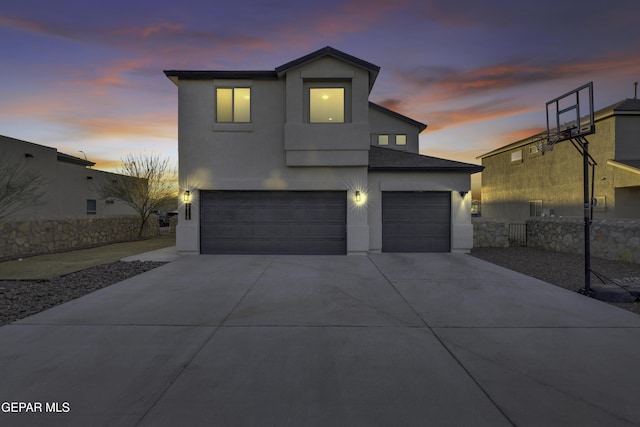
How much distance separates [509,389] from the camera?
2.93 m

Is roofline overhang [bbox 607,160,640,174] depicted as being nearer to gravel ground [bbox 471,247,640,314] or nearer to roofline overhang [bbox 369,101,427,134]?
gravel ground [bbox 471,247,640,314]

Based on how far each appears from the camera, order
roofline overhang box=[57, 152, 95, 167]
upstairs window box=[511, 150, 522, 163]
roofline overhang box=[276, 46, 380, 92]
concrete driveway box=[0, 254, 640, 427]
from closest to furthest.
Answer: concrete driveway box=[0, 254, 640, 427] < roofline overhang box=[276, 46, 380, 92] < roofline overhang box=[57, 152, 95, 167] < upstairs window box=[511, 150, 522, 163]

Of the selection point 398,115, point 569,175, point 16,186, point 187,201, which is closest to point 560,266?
point 569,175

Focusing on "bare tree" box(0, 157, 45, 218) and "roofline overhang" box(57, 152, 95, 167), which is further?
"roofline overhang" box(57, 152, 95, 167)

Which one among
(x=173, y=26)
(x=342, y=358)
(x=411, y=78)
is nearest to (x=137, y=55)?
(x=173, y=26)

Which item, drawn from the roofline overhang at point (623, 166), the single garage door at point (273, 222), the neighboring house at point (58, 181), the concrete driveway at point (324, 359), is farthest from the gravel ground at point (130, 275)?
the neighboring house at point (58, 181)

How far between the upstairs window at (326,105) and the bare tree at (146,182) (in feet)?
43.5

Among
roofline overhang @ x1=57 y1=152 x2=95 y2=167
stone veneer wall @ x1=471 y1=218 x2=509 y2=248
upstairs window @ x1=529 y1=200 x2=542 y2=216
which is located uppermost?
roofline overhang @ x1=57 y1=152 x2=95 y2=167

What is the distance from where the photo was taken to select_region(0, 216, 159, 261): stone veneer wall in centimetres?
1063

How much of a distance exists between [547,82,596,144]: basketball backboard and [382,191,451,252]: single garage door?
516 centimetres

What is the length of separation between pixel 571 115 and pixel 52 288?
13.5 metres

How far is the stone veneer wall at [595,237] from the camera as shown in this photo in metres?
9.89

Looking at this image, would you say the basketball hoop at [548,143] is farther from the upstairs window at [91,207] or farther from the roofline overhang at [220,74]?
the upstairs window at [91,207]

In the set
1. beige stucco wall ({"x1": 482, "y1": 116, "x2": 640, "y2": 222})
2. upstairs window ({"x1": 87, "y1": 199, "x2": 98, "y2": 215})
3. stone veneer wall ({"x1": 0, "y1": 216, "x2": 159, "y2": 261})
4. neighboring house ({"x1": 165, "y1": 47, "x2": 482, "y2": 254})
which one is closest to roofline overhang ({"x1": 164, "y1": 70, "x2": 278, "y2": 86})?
neighboring house ({"x1": 165, "y1": 47, "x2": 482, "y2": 254})
